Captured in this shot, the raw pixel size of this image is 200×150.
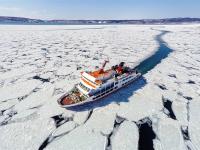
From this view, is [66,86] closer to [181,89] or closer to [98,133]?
[98,133]

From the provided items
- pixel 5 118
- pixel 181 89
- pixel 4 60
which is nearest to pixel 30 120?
pixel 5 118

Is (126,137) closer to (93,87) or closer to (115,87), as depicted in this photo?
(93,87)

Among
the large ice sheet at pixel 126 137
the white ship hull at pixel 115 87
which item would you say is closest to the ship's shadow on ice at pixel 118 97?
the white ship hull at pixel 115 87

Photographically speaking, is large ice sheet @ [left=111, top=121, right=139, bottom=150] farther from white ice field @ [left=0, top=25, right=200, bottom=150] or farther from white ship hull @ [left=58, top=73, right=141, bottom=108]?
white ship hull @ [left=58, top=73, right=141, bottom=108]

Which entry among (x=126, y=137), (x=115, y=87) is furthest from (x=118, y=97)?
(x=126, y=137)

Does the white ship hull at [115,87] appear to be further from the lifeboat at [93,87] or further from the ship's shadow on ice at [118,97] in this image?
the ship's shadow on ice at [118,97]
